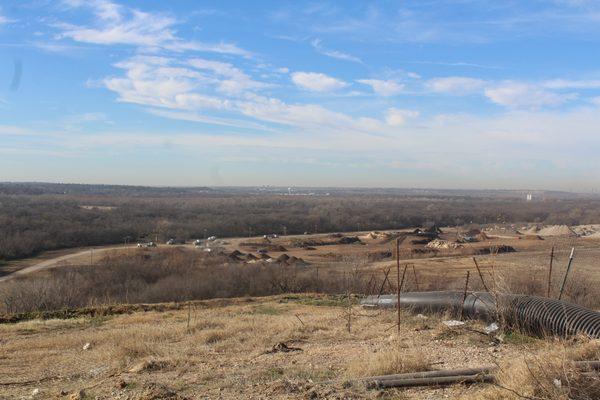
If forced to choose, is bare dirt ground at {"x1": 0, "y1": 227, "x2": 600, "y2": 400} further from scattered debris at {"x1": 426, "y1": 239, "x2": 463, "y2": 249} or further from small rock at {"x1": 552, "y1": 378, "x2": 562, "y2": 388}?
scattered debris at {"x1": 426, "y1": 239, "x2": 463, "y2": 249}

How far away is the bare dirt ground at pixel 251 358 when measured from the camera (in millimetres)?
6481

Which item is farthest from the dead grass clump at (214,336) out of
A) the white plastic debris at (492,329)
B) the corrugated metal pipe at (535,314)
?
→ the white plastic debris at (492,329)

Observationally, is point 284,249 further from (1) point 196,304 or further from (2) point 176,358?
(2) point 176,358

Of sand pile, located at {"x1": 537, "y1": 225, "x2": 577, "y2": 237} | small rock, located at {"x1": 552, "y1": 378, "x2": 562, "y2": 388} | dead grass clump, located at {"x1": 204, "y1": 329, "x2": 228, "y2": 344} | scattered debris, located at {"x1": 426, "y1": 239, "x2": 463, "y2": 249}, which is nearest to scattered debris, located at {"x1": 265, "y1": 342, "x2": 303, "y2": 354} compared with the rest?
dead grass clump, located at {"x1": 204, "y1": 329, "x2": 228, "y2": 344}

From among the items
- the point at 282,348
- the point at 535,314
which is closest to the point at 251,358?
the point at 282,348

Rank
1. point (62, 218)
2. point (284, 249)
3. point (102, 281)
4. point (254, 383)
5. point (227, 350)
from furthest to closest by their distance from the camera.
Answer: point (62, 218) → point (284, 249) → point (102, 281) → point (227, 350) → point (254, 383)

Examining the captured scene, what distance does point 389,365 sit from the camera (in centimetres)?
688

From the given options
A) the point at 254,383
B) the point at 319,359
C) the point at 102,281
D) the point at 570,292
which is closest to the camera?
the point at 254,383

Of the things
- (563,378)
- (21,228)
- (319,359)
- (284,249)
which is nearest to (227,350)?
(319,359)

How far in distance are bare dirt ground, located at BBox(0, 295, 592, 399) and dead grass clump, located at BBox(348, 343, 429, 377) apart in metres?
0.01

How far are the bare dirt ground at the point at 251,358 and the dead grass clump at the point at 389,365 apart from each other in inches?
0.6

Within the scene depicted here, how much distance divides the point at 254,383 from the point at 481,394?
9.13ft

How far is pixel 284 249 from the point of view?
61125mm

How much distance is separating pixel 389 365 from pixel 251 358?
271 cm
